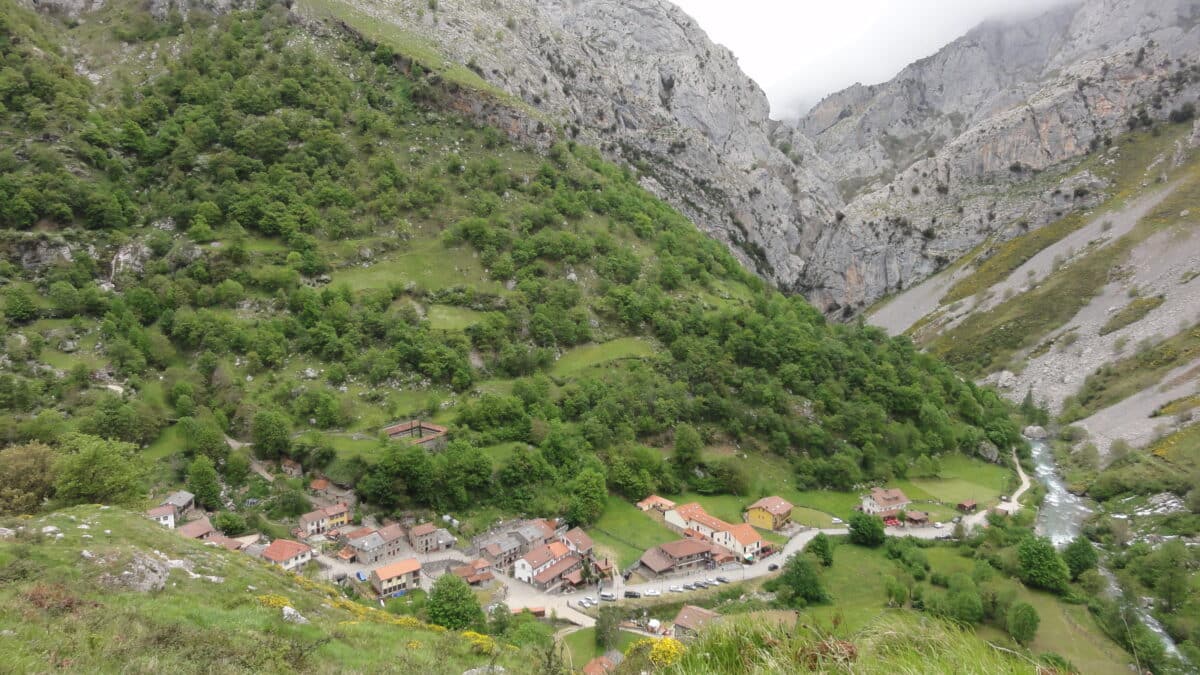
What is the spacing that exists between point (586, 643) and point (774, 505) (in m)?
20.5

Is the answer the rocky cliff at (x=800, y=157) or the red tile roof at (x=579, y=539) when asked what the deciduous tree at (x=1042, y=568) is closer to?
the red tile roof at (x=579, y=539)

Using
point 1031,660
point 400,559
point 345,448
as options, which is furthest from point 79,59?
point 1031,660

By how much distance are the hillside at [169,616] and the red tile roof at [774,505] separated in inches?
1220

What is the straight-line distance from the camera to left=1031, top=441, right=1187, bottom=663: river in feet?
110

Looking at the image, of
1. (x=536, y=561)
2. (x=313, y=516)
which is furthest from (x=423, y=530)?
(x=536, y=561)

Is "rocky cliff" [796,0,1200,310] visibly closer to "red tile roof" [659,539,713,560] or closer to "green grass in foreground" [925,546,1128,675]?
"green grass in foreground" [925,546,1128,675]

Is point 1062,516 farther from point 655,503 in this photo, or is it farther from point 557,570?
point 557,570

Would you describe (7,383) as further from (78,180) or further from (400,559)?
(400,559)

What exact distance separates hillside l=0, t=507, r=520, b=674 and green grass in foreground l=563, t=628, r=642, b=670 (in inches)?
484

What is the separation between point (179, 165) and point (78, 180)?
25.6ft

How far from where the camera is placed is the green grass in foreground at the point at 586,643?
90.7ft

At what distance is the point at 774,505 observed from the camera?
1734 inches

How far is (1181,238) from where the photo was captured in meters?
94.1

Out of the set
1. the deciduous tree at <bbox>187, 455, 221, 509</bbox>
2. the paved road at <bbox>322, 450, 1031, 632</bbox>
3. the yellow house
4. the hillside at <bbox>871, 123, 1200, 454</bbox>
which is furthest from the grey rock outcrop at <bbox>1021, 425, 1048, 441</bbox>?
the deciduous tree at <bbox>187, 455, 221, 509</bbox>
